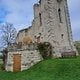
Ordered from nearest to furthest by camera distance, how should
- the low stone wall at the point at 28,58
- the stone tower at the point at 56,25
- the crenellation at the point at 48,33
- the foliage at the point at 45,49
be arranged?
the low stone wall at the point at 28,58 → the crenellation at the point at 48,33 → the foliage at the point at 45,49 → the stone tower at the point at 56,25

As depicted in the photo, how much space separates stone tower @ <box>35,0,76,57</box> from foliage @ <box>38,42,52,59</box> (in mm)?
932

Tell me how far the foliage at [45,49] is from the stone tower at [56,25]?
3.06 feet

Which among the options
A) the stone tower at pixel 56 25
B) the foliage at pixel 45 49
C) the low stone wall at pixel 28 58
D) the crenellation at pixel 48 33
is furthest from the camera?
the stone tower at pixel 56 25

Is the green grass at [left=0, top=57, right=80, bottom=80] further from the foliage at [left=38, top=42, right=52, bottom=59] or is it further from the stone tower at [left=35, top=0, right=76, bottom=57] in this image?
the stone tower at [left=35, top=0, right=76, bottom=57]

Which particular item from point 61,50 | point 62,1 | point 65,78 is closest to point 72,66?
point 65,78

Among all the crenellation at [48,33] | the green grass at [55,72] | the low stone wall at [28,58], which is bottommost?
the green grass at [55,72]

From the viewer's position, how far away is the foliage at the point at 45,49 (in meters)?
27.5

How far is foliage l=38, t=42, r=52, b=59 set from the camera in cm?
2752

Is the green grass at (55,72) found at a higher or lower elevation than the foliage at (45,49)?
lower

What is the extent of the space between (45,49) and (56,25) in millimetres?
4645

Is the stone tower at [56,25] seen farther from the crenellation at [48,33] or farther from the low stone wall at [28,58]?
the low stone wall at [28,58]

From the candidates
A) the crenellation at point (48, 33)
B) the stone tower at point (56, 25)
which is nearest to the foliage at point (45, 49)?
the crenellation at point (48, 33)

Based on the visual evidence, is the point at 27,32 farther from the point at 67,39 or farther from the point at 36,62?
the point at 36,62

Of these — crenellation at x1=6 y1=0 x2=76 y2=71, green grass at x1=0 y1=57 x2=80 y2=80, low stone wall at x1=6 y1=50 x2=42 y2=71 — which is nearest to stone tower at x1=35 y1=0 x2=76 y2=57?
crenellation at x1=6 y1=0 x2=76 y2=71
